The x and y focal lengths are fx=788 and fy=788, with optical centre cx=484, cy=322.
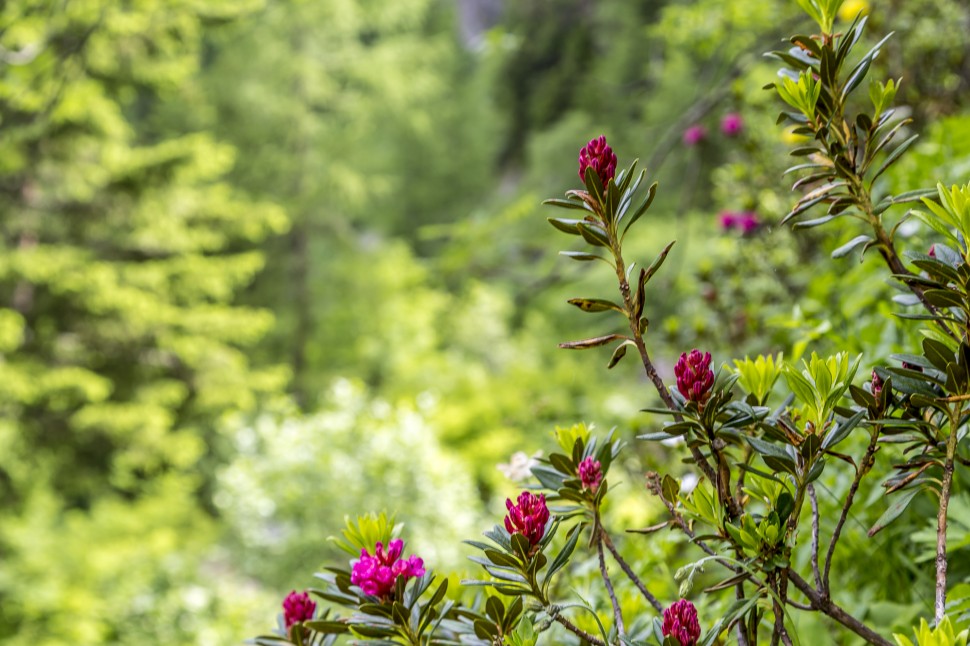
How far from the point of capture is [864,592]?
34.4 inches

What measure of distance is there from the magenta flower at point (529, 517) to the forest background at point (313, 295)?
0.14 meters

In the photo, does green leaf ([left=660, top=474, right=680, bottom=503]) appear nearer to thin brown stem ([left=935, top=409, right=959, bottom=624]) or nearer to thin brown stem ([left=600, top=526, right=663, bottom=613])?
thin brown stem ([left=600, top=526, right=663, bottom=613])

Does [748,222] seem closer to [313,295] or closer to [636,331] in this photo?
[636,331]

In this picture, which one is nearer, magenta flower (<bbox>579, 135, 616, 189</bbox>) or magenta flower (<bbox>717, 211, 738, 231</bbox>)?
magenta flower (<bbox>579, 135, 616, 189</bbox>)

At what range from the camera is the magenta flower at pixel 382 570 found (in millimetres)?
565

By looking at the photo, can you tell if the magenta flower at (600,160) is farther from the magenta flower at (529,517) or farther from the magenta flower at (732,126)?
the magenta flower at (732,126)

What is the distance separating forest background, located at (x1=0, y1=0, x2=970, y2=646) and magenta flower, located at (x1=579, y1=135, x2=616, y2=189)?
25cm

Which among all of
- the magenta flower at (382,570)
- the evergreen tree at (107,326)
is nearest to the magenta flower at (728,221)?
the magenta flower at (382,570)

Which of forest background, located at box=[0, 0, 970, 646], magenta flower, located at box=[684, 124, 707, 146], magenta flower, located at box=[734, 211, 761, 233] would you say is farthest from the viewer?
magenta flower, located at box=[684, 124, 707, 146]

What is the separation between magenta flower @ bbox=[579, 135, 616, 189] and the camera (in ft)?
1.82

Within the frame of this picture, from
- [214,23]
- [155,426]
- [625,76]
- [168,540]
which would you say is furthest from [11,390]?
[625,76]

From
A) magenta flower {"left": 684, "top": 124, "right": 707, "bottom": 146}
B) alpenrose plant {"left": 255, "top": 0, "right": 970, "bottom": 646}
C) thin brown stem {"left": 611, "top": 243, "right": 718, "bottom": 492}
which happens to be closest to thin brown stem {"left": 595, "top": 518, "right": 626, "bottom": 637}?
alpenrose plant {"left": 255, "top": 0, "right": 970, "bottom": 646}

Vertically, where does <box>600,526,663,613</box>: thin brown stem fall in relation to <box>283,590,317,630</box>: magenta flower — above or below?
below

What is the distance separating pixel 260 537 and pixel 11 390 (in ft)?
7.77
